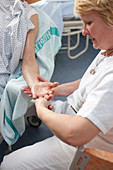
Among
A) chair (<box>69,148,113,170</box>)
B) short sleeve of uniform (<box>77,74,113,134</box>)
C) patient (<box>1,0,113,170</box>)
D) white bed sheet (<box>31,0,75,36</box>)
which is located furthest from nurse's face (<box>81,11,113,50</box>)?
white bed sheet (<box>31,0,75,36</box>)

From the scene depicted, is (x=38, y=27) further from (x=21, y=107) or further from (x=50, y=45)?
(x=21, y=107)

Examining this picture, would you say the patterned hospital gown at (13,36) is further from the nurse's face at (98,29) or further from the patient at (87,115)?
the nurse's face at (98,29)

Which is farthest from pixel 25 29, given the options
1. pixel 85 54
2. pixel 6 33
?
pixel 85 54

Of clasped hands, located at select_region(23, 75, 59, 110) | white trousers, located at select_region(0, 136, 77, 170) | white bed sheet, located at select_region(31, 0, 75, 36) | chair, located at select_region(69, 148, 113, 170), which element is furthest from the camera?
white bed sheet, located at select_region(31, 0, 75, 36)

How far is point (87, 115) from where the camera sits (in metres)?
0.78

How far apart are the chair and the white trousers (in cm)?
27

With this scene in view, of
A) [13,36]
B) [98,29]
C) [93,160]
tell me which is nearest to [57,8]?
[13,36]

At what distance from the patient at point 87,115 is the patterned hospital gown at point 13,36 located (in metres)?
0.64

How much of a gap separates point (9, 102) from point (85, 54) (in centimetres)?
240

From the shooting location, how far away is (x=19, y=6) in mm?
1696

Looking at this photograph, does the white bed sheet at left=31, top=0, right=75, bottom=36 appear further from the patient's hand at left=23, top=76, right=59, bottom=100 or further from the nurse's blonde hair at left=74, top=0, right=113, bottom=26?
the nurse's blonde hair at left=74, top=0, right=113, bottom=26

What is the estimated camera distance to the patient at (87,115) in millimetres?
775

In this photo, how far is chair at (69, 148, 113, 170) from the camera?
2.30 feet

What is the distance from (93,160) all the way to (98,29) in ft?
1.68
